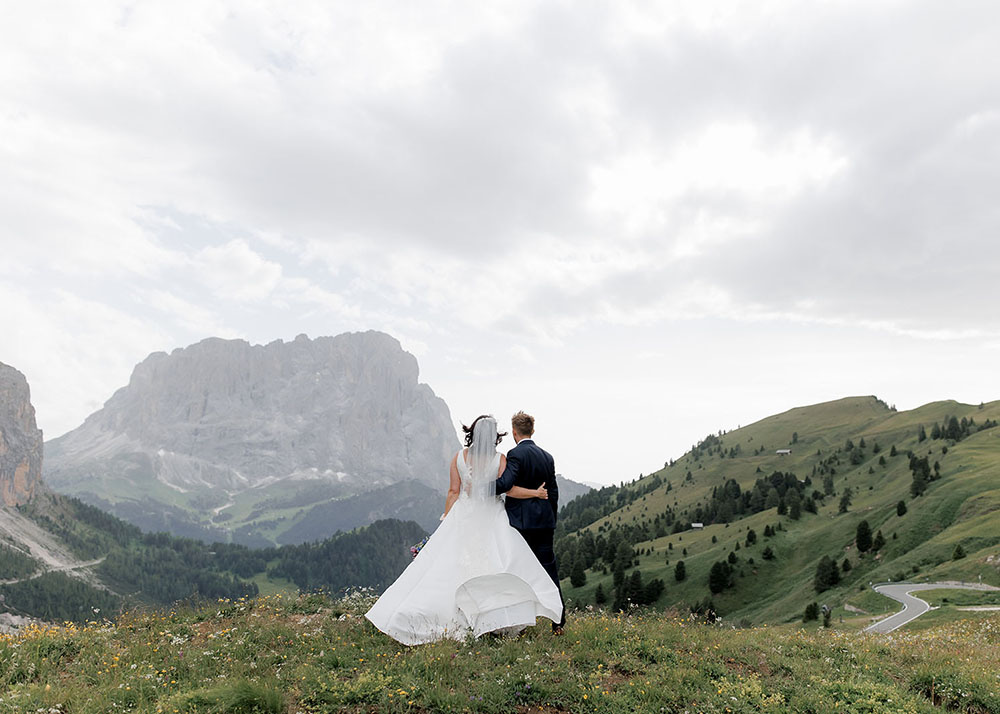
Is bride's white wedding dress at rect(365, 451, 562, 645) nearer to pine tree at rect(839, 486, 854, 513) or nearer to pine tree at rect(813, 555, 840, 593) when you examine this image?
pine tree at rect(813, 555, 840, 593)

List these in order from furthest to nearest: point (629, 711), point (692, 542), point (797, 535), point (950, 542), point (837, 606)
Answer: point (692, 542) < point (797, 535) < point (950, 542) < point (837, 606) < point (629, 711)

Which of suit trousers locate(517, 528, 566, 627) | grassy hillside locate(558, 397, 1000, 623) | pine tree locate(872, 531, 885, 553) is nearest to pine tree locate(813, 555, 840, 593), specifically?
grassy hillside locate(558, 397, 1000, 623)

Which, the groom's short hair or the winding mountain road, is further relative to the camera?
the winding mountain road

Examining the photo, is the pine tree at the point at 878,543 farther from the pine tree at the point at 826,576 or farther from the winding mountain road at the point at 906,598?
the winding mountain road at the point at 906,598

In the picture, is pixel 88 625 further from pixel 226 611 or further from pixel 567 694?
pixel 567 694

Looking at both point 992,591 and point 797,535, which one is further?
point 797,535

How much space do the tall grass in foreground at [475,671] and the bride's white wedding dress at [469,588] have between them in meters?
0.45

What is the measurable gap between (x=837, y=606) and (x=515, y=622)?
9522cm

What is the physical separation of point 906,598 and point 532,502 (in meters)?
85.7

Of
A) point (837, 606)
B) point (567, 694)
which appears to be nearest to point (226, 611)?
point (567, 694)

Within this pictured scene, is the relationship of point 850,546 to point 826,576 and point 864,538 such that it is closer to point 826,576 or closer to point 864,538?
point 864,538

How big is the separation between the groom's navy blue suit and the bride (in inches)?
7.7

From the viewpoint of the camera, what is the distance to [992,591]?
6325cm

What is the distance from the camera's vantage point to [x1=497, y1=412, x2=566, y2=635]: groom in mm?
12513
